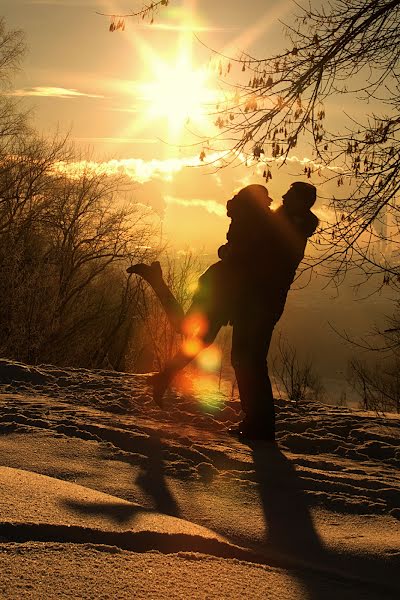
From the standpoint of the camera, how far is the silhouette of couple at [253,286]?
5738 millimetres

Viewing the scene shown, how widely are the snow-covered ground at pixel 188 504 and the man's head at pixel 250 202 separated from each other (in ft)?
5.59

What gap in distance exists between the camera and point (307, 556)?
338 cm

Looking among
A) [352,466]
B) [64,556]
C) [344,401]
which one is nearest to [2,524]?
[64,556]

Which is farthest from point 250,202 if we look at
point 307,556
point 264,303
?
point 307,556

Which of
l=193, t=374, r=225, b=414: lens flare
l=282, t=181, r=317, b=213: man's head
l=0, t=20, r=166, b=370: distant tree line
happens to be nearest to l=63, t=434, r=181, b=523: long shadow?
l=193, t=374, r=225, b=414: lens flare

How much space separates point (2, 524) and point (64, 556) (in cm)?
34

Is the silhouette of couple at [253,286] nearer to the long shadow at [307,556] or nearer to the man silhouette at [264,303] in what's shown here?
the man silhouette at [264,303]

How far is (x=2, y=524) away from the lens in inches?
121

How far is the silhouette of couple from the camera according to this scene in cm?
574

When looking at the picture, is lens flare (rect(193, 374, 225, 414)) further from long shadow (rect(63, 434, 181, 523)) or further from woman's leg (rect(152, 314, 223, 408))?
long shadow (rect(63, 434, 181, 523))

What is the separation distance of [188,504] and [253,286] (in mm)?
2285

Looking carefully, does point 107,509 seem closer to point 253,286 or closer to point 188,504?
point 188,504

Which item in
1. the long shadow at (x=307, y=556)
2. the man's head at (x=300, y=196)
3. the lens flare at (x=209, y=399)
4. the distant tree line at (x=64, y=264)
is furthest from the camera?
the distant tree line at (x=64, y=264)

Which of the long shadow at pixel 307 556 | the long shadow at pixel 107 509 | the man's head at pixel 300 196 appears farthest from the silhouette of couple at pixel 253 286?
the long shadow at pixel 107 509
